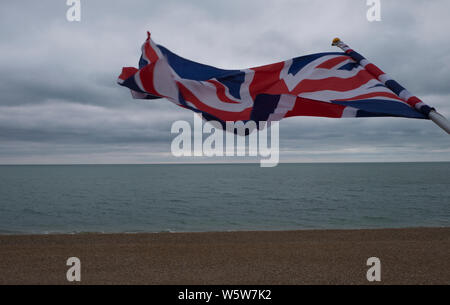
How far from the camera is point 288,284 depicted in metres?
8.82

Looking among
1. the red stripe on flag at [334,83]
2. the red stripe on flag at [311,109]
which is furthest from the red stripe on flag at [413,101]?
the red stripe on flag at [311,109]

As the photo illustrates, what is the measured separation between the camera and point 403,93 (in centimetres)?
438

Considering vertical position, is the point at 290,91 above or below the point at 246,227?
above

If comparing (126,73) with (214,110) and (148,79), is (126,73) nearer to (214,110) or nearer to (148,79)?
(148,79)

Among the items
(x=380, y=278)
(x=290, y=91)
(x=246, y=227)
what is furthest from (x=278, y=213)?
(x=290, y=91)

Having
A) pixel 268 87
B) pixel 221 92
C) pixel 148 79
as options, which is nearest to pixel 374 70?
pixel 268 87

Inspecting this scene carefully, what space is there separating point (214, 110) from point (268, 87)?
0.91m

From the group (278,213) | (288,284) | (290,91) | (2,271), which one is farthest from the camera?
(278,213)

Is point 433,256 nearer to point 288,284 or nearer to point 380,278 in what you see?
point 380,278

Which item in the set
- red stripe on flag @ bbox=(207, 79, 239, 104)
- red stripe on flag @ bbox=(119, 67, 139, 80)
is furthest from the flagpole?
red stripe on flag @ bbox=(119, 67, 139, 80)

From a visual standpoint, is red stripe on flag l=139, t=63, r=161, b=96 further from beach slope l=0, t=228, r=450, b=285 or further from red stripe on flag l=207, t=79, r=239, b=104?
beach slope l=0, t=228, r=450, b=285
